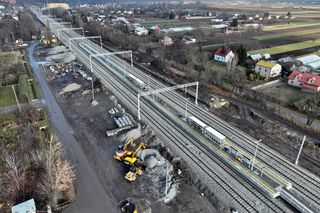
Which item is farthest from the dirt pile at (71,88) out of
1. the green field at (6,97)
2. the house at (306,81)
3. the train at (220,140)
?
the house at (306,81)

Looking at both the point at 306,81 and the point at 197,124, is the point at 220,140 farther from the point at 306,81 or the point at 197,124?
the point at 306,81

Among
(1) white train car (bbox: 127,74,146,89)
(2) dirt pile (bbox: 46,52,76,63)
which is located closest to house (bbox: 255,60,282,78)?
(1) white train car (bbox: 127,74,146,89)

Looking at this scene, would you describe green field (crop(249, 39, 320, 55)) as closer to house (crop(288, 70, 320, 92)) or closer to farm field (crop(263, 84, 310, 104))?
house (crop(288, 70, 320, 92))

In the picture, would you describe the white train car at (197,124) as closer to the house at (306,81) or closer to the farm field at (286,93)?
the farm field at (286,93)

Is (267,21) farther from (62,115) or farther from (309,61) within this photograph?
(62,115)

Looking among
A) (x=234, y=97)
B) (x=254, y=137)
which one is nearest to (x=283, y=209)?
(x=254, y=137)
